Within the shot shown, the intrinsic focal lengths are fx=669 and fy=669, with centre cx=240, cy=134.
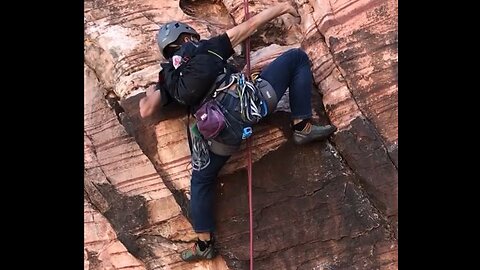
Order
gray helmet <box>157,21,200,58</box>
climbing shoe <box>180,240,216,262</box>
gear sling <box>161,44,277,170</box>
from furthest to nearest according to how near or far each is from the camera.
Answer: climbing shoe <box>180,240,216,262</box>
gray helmet <box>157,21,200,58</box>
gear sling <box>161,44,277,170</box>

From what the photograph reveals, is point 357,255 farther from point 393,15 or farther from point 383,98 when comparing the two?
point 393,15

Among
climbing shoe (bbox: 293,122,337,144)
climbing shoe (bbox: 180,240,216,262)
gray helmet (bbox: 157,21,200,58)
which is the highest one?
gray helmet (bbox: 157,21,200,58)

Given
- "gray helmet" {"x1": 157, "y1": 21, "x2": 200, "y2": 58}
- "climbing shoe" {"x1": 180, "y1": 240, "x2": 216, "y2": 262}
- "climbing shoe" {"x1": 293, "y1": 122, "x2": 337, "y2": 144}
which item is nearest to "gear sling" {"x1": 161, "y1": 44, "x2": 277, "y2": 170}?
"gray helmet" {"x1": 157, "y1": 21, "x2": 200, "y2": 58}

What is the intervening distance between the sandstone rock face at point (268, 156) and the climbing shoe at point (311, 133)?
85 millimetres

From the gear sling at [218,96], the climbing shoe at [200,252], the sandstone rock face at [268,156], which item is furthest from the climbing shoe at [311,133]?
the climbing shoe at [200,252]

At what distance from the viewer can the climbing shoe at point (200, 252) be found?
4.91 metres

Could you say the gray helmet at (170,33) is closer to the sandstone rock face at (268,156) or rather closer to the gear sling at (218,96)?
the gear sling at (218,96)

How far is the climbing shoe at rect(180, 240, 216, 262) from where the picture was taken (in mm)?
4910

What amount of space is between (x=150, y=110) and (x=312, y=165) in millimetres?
1238

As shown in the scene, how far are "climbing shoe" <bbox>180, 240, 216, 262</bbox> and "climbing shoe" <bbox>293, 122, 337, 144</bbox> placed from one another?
3.31ft

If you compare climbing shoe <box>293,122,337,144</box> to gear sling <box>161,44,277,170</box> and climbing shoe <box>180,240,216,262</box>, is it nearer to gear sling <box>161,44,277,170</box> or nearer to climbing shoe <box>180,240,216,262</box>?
gear sling <box>161,44,277,170</box>

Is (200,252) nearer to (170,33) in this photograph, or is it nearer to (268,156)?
(268,156)

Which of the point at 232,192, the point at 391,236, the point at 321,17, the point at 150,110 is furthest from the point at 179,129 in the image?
the point at 391,236

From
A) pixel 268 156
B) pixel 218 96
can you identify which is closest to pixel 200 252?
pixel 268 156
